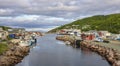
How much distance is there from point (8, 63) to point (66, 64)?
1517 cm

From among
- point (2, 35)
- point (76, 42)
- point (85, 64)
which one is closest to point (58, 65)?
point (85, 64)

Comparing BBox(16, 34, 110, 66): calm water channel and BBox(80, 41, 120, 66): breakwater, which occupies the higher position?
BBox(80, 41, 120, 66): breakwater

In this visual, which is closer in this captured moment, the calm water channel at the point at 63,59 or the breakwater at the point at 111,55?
the breakwater at the point at 111,55

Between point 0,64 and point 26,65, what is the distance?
888 centimetres

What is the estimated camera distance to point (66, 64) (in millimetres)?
68375

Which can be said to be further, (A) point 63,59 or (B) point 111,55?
(A) point 63,59

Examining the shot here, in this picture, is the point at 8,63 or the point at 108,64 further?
the point at 108,64

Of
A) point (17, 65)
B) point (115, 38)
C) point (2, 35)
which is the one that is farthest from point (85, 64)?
point (115, 38)

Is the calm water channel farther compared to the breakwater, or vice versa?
the calm water channel

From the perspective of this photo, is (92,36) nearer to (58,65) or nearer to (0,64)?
(58,65)

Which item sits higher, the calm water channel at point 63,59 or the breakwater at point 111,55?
the breakwater at point 111,55

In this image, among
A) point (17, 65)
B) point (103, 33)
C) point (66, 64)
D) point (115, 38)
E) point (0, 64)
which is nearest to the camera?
point (0, 64)

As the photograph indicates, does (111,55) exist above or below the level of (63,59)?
above

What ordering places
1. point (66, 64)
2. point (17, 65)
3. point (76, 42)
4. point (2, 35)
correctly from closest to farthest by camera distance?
point (17, 65), point (66, 64), point (2, 35), point (76, 42)
